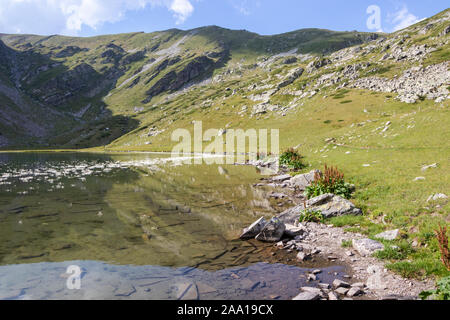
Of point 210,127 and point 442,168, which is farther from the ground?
point 210,127

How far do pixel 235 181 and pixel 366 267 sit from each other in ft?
80.4

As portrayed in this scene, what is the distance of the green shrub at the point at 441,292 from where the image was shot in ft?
24.4

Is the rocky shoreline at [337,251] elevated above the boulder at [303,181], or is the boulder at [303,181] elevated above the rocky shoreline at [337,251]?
the boulder at [303,181]

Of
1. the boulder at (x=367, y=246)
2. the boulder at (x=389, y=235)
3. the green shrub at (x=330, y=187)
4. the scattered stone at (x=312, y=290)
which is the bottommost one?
the scattered stone at (x=312, y=290)

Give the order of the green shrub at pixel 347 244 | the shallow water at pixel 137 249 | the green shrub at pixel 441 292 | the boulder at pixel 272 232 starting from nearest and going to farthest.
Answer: the green shrub at pixel 441 292 < the shallow water at pixel 137 249 < the green shrub at pixel 347 244 < the boulder at pixel 272 232

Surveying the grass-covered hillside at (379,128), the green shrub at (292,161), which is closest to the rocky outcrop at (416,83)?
the grass-covered hillside at (379,128)

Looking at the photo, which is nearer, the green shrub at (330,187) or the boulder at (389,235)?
the boulder at (389,235)

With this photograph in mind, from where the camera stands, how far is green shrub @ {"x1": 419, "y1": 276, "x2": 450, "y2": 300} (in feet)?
24.4

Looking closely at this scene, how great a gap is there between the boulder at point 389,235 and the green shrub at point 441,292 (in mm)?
4563

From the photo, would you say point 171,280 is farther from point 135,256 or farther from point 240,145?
point 240,145

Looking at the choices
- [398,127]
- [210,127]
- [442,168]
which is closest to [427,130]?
[398,127]

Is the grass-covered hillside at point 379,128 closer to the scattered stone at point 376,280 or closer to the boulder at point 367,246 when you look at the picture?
the boulder at point 367,246

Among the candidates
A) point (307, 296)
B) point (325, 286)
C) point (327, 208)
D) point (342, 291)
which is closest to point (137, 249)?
point (307, 296)

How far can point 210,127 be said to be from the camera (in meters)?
144
